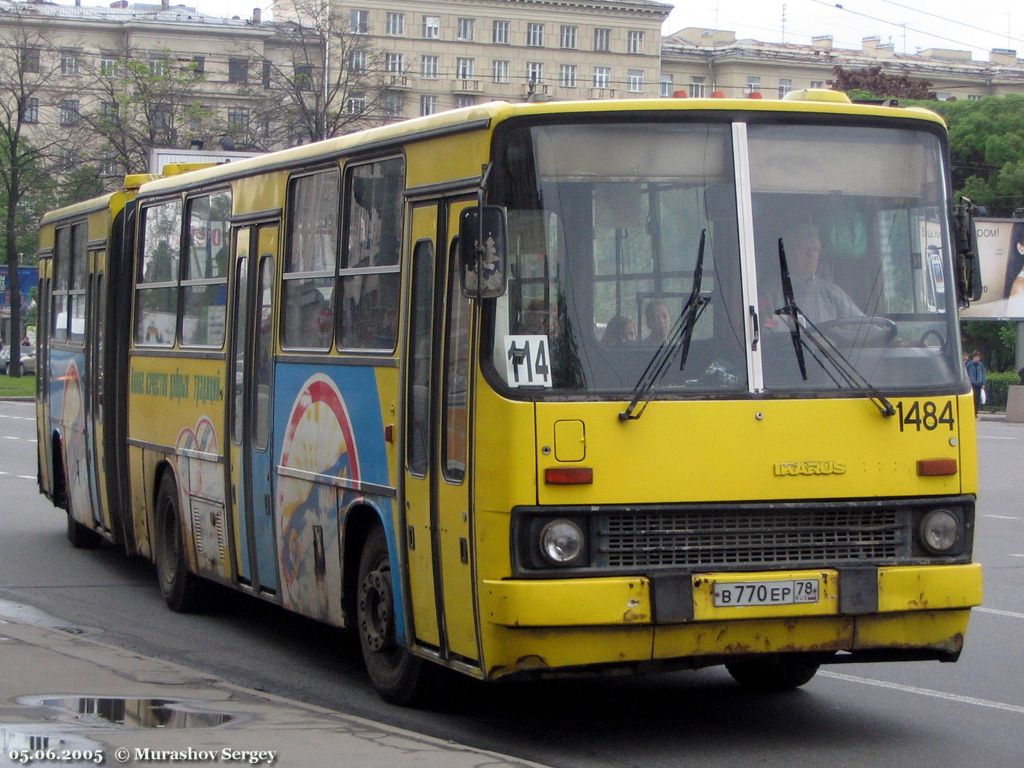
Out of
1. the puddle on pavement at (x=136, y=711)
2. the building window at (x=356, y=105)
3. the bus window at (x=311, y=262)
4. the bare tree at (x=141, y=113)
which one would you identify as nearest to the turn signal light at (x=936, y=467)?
the puddle on pavement at (x=136, y=711)

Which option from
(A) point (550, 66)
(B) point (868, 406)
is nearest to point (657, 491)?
(B) point (868, 406)

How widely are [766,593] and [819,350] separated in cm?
110

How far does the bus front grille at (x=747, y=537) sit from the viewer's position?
7.71 m

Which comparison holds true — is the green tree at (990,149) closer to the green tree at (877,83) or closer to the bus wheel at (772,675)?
the green tree at (877,83)

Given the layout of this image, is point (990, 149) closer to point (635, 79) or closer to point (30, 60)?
point (30, 60)

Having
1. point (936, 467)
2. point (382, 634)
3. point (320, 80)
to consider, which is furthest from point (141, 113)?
point (936, 467)

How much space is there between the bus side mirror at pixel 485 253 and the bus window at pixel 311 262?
236cm

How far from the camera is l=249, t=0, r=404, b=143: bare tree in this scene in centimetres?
5628

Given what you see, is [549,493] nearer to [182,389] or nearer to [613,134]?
[613,134]

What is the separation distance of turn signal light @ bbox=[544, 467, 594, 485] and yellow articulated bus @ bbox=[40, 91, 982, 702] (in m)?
0.01

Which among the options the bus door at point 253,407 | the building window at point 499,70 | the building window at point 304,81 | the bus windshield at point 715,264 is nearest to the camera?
the bus windshield at point 715,264

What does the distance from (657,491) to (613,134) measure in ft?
5.18

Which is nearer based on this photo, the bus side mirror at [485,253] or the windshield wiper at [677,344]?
the bus side mirror at [485,253]

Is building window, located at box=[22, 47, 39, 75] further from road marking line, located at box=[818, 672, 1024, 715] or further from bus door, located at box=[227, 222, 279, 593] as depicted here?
road marking line, located at box=[818, 672, 1024, 715]
